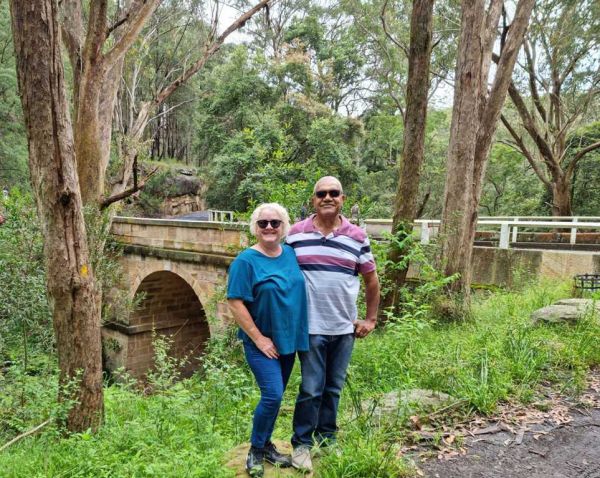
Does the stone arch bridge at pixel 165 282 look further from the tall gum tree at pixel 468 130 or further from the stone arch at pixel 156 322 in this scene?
the tall gum tree at pixel 468 130

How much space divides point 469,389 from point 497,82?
183 inches

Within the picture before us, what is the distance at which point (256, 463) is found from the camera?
222 cm

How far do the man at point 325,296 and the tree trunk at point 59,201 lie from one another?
1.58 metres

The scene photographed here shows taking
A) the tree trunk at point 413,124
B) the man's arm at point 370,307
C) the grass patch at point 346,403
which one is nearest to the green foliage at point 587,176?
the tree trunk at point 413,124

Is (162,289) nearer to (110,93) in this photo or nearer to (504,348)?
(110,93)

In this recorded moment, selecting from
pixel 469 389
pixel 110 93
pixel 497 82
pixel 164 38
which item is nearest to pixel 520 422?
pixel 469 389

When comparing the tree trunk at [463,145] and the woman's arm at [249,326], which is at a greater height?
the tree trunk at [463,145]

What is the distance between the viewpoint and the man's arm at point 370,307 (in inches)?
94.3

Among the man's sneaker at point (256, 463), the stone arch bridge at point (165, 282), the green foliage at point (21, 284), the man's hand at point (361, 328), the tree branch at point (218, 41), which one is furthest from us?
the stone arch bridge at point (165, 282)

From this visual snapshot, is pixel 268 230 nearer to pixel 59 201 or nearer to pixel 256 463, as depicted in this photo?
pixel 256 463

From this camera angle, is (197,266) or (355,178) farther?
(355,178)

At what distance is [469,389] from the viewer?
3250 mm

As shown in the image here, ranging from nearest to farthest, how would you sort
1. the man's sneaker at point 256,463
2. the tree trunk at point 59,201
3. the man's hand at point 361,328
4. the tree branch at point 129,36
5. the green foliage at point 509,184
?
1. the man's sneaker at point 256,463
2. the man's hand at point 361,328
3. the tree trunk at point 59,201
4. the tree branch at point 129,36
5. the green foliage at point 509,184

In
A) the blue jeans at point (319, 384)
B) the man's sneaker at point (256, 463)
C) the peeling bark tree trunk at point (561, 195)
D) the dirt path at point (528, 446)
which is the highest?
the peeling bark tree trunk at point (561, 195)
